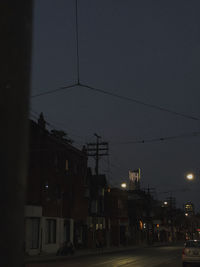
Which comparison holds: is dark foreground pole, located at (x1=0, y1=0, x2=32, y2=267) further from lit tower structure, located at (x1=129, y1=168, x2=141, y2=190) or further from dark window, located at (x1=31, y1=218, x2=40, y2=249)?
lit tower structure, located at (x1=129, y1=168, x2=141, y2=190)

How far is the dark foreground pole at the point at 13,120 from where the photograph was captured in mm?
1588

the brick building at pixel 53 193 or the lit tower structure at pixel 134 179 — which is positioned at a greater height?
the lit tower structure at pixel 134 179

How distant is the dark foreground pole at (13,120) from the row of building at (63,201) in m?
28.7

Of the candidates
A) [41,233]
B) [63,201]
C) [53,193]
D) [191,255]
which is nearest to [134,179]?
[63,201]

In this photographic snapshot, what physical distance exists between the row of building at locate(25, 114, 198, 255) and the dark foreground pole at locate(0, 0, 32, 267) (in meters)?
28.7

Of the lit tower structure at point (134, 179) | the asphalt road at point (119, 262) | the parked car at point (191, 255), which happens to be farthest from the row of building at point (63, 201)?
the lit tower structure at point (134, 179)

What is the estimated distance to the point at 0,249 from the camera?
5.08 feet

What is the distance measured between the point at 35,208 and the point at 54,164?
6682mm

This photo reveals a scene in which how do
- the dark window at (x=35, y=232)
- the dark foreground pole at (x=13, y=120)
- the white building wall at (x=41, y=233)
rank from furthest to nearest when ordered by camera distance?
1. the dark window at (x=35, y=232)
2. the white building wall at (x=41, y=233)
3. the dark foreground pole at (x=13, y=120)

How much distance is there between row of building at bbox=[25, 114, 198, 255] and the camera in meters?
34.6

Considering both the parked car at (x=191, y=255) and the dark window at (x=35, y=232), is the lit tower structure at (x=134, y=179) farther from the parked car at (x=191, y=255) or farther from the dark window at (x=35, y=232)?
the parked car at (x=191, y=255)

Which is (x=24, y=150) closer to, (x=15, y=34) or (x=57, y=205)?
(x=15, y=34)

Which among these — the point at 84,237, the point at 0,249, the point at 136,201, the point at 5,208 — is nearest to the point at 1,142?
the point at 5,208

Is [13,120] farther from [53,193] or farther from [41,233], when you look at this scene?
[53,193]
